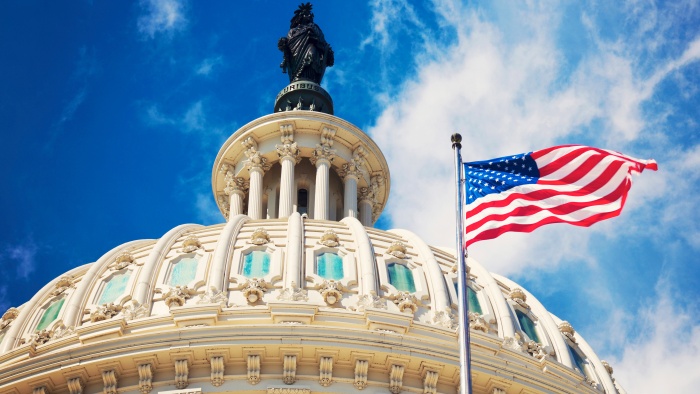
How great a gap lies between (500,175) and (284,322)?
1002 centimetres

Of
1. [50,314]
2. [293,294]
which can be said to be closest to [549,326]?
[293,294]

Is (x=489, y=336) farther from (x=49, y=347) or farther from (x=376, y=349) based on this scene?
(x=49, y=347)

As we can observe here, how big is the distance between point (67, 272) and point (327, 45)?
23505mm

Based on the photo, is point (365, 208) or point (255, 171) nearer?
point (255, 171)

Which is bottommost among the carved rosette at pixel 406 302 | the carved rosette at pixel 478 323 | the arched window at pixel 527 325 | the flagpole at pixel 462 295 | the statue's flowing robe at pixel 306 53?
the flagpole at pixel 462 295

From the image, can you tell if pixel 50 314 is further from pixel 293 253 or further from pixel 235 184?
pixel 235 184

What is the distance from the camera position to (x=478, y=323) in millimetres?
40656

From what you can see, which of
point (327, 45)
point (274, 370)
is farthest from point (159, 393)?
point (327, 45)

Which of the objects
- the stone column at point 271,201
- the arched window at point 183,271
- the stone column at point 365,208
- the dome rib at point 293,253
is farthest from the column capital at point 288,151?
the arched window at point 183,271

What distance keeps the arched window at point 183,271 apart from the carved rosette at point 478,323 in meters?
9.42

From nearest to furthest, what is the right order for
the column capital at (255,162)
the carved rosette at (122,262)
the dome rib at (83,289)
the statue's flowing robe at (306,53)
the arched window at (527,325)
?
the dome rib at (83,289) < the arched window at (527,325) < the carved rosette at (122,262) < the column capital at (255,162) < the statue's flowing robe at (306,53)

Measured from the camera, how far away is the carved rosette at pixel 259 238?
43928 millimetres

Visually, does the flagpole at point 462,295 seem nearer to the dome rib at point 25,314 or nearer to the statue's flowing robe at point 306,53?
the dome rib at point 25,314

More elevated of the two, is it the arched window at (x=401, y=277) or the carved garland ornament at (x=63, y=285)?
the carved garland ornament at (x=63, y=285)
